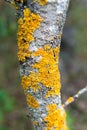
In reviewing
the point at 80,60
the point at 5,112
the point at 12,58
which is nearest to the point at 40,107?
the point at 5,112

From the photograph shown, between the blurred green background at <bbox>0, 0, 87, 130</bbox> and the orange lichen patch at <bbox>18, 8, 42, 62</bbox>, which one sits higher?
the orange lichen patch at <bbox>18, 8, 42, 62</bbox>

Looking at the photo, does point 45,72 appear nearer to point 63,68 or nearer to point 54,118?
point 54,118

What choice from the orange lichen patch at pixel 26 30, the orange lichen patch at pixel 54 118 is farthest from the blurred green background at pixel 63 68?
the orange lichen patch at pixel 26 30

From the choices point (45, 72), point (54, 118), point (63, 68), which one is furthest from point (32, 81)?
point (63, 68)

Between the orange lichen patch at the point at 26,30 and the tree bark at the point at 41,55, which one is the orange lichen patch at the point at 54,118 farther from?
the orange lichen patch at the point at 26,30

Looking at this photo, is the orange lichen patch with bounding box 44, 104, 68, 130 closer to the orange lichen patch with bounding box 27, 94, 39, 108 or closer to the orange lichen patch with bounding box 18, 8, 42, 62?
the orange lichen patch with bounding box 27, 94, 39, 108

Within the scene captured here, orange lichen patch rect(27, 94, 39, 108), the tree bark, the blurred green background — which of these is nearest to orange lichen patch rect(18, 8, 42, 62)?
the tree bark
